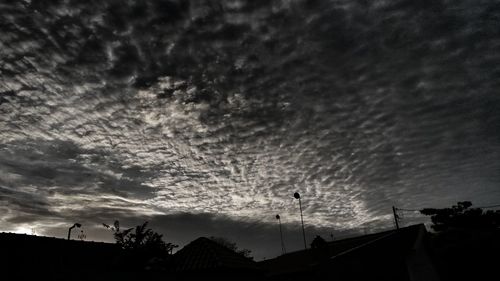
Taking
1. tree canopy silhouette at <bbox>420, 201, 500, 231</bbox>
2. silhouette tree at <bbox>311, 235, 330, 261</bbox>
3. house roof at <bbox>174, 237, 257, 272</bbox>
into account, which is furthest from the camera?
tree canopy silhouette at <bbox>420, 201, 500, 231</bbox>

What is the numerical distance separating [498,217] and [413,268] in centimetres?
4164

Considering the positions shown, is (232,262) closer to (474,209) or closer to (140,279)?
(140,279)

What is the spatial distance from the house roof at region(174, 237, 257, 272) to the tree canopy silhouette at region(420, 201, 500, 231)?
4475 centimetres

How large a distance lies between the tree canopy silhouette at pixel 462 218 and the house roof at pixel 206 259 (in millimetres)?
44754

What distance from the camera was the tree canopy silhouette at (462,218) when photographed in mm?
51406

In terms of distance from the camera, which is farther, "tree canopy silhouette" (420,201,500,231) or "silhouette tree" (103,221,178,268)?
"tree canopy silhouette" (420,201,500,231)

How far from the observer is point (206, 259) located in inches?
893

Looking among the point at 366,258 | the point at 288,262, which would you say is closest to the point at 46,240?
the point at 288,262

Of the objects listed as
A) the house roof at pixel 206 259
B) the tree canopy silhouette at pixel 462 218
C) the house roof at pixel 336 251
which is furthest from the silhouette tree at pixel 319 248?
the tree canopy silhouette at pixel 462 218

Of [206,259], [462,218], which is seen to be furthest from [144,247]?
[462,218]

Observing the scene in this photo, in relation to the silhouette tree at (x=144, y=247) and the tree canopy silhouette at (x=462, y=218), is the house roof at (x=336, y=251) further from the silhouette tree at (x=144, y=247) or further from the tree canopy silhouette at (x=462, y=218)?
the tree canopy silhouette at (x=462, y=218)

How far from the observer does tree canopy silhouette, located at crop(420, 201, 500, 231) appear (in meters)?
51.4

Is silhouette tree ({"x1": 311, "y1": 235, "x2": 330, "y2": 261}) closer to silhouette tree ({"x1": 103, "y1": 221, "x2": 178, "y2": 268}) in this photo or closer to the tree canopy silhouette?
silhouette tree ({"x1": 103, "y1": 221, "x2": 178, "y2": 268})

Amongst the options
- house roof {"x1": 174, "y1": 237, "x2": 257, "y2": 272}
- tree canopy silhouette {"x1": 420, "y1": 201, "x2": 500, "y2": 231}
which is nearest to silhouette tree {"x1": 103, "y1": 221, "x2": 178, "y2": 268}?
house roof {"x1": 174, "y1": 237, "x2": 257, "y2": 272}
